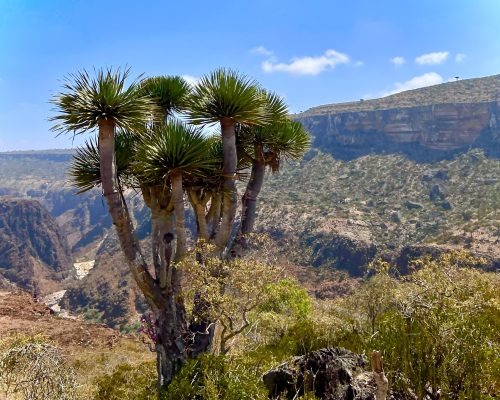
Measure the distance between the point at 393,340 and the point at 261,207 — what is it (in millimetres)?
74474

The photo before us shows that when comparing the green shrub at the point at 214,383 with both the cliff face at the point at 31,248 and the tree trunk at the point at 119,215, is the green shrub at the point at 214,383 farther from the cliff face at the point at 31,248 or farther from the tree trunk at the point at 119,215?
the cliff face at the point at 31,248

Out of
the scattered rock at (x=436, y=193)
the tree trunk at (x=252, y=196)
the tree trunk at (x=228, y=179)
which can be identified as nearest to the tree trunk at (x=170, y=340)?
the tree trunk at (x=228, y=179)

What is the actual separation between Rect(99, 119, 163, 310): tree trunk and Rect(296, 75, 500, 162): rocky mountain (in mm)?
87410

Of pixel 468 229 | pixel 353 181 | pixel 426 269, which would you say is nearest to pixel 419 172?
pixel 353 181

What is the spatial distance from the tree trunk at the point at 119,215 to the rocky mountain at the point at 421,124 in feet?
287

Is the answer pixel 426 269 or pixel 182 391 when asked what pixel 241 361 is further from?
pixel 426 269

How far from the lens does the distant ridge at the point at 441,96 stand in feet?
333

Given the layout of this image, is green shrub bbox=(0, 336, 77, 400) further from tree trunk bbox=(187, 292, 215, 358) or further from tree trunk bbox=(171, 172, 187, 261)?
tree trunk bbox=(171, 172, 187, 261)

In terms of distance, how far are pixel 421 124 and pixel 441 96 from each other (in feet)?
36.7

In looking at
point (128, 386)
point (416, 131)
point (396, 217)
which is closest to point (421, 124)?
point (416, 131)

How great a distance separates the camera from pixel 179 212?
30.5 ft

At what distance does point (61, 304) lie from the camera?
322 feet

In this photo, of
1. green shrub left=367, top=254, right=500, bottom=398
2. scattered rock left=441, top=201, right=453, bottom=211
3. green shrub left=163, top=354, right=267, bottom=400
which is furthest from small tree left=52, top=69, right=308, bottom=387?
scattered rock left=441, top=201, right=453, bottom=211

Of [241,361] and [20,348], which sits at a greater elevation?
[20,348]
